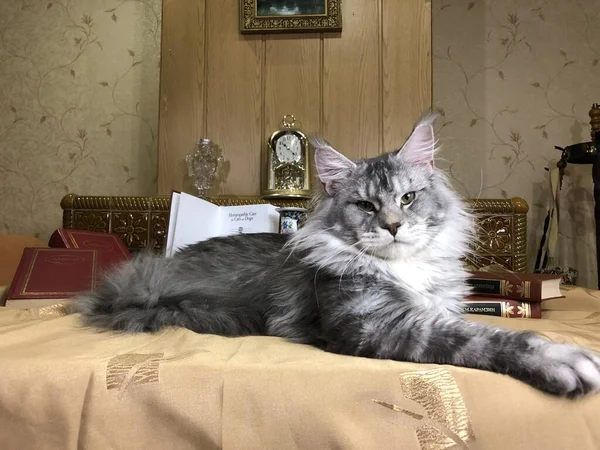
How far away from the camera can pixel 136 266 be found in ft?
4.16

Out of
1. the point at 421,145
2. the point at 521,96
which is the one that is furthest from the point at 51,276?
the point at 521,96

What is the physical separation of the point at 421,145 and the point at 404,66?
1361 mm

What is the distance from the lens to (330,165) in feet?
3.92

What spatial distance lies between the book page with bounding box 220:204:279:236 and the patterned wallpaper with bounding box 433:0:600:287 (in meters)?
1.34

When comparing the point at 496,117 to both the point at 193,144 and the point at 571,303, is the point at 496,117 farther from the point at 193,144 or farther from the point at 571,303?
the point at 193,144

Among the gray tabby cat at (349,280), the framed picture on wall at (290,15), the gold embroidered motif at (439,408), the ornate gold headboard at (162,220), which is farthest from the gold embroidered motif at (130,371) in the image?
the framed picture on wall at (290,15)

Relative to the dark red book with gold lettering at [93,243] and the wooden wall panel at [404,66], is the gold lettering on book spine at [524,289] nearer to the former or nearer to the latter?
the wooden wall panel at [404,66]

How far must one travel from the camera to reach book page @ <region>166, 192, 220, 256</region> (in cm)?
172

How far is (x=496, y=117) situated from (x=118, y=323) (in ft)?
8.01

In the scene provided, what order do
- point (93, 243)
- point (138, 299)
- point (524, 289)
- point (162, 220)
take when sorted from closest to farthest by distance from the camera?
point (138, 299) < point (524, 289) < point (93, 243) < point (162, 220)

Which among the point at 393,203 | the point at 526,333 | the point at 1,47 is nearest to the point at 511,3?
the point at 393,203

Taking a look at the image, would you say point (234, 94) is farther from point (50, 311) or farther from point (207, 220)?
point (50, 311)

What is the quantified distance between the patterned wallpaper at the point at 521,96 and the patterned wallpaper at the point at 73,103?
1.80 meters

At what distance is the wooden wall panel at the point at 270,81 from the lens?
93.2 inches
